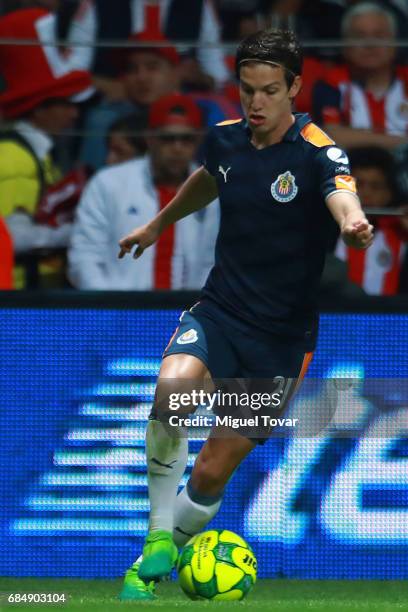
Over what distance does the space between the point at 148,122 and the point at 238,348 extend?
2187mm

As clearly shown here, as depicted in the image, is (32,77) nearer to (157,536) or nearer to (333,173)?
(333,173)

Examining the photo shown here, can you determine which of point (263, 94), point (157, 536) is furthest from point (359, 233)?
point (157, 536)

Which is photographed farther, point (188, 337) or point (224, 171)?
point (224, 171)

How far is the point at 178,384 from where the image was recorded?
4520mm

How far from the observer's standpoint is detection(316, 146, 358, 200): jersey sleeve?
14.3ft

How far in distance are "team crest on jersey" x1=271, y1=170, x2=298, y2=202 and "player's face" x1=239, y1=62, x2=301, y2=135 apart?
17cm

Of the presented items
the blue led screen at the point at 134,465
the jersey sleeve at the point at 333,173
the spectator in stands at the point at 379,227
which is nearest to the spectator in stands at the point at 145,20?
the spectator in stands at the point at 379,227

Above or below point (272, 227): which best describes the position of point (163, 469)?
below

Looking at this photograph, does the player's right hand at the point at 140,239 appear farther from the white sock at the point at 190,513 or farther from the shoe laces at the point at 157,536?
the shoe laces at the point at 157,536

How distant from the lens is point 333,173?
445 centimetres

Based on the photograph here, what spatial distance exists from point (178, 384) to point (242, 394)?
385 mm

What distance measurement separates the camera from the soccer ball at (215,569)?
4.54 m

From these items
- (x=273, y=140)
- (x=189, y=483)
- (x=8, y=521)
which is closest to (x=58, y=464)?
(x=8, y=521)

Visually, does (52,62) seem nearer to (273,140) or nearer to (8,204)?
(8,204)
